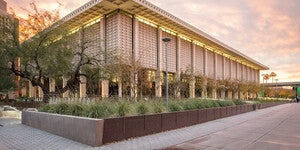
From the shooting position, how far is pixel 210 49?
57188mm

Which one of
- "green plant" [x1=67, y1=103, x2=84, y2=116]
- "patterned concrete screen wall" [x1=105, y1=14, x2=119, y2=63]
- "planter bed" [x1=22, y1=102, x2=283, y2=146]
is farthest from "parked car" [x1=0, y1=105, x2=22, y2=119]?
"patterned concrete screen wall" [x1=105, y1=14, x2=119, y2=63]

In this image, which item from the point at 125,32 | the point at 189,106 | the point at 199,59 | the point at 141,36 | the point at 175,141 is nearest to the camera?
the point at 175,141

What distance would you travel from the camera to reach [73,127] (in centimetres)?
970

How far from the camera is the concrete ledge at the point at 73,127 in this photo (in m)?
8.72

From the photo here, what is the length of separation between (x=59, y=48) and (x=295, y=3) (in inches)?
769

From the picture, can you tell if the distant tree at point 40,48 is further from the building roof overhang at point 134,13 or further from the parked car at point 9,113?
the parked car at point 9,113

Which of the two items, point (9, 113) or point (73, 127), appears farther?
point (9, 113)

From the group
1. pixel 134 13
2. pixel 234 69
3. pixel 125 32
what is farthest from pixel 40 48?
pixel 234 69

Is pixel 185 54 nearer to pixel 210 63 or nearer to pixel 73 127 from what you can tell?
pixel 210 63

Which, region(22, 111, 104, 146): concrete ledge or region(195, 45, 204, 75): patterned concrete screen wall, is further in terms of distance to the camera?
region(195, 45, 204, 75): patterned concrete screen wall

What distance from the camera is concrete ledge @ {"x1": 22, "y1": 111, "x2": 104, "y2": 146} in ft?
28.6

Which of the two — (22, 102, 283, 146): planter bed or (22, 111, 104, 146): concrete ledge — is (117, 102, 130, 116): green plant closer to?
(22, 102, 283, 146): planter bed

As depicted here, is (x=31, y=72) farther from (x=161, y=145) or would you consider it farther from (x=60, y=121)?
(x=161, y=145)

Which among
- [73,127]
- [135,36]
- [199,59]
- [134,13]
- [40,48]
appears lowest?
[73,127]
